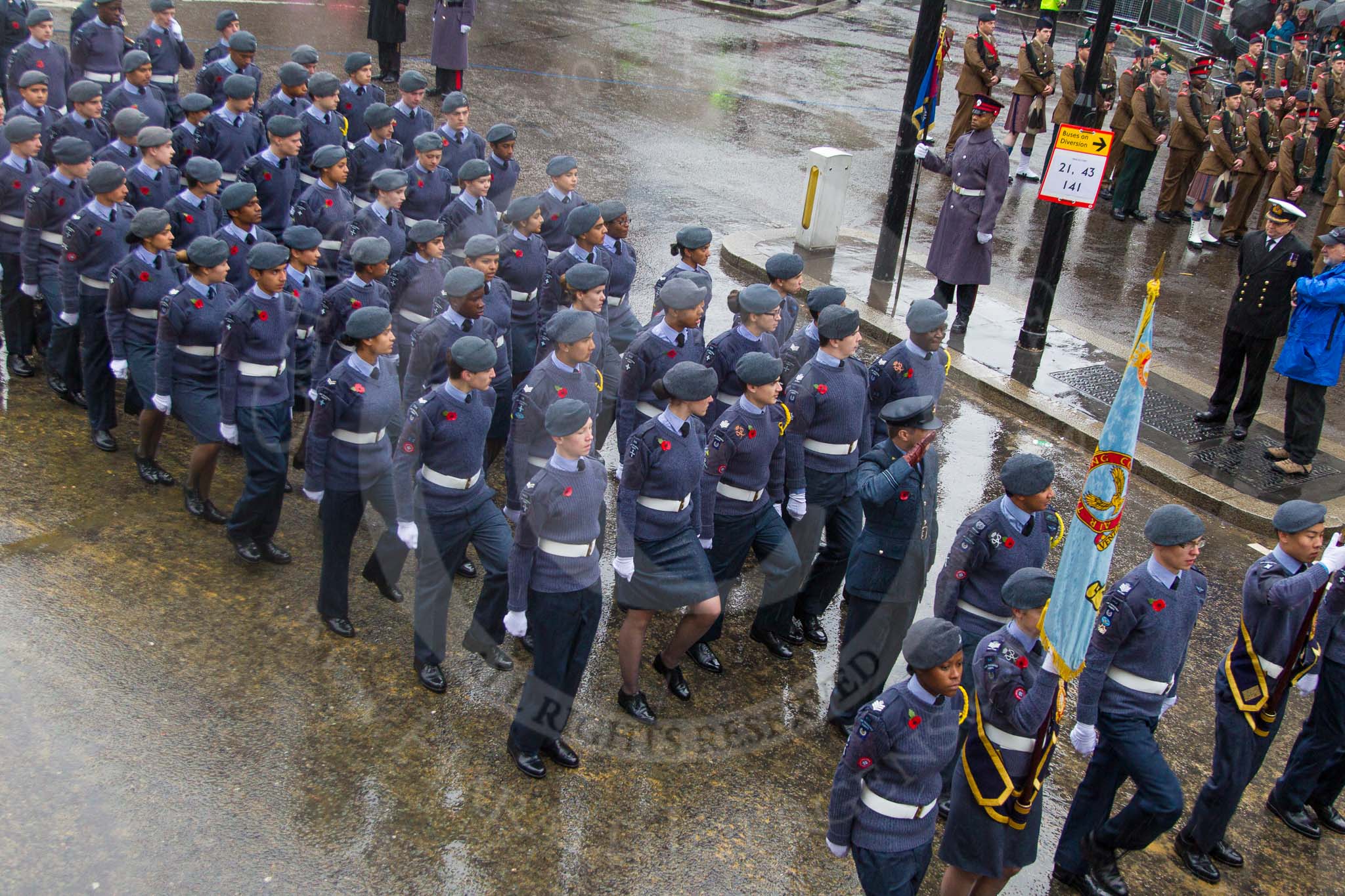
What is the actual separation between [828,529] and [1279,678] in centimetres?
243

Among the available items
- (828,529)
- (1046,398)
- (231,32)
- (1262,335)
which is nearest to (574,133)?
(231,32)

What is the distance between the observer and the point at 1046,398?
10039 millimetres

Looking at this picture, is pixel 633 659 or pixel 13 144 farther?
pixel 13 144

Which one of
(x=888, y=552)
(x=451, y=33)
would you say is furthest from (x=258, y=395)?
(x=451, y=33)

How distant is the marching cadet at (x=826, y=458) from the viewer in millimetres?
6613

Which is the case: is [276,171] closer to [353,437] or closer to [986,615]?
[353,437]

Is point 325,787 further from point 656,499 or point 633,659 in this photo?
point 656,499

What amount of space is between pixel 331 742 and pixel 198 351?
107 inches

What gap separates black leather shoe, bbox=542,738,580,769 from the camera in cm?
565

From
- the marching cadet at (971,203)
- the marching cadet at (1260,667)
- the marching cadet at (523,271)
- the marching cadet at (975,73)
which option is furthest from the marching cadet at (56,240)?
the marching cadet at (975,73)

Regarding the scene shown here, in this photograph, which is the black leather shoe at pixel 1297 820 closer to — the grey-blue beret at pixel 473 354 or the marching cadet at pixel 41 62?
the grey-blue beret at pixel 473 354

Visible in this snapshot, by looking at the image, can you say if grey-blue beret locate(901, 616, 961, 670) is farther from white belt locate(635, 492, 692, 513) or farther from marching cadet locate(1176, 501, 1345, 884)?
marching cadet locate(1176, 501, 1345, 884)

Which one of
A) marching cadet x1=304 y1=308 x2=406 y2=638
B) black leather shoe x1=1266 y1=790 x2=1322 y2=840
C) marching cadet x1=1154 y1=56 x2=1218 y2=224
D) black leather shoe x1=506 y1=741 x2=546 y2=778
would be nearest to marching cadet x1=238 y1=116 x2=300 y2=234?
marching cadet x1=304 y1=308 x2=406 y2=638

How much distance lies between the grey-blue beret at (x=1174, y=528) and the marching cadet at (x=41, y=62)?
1005 centimetres
